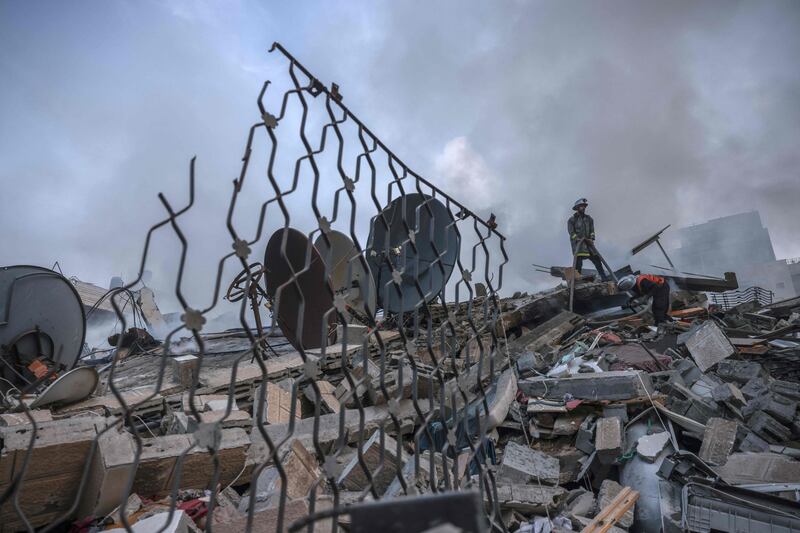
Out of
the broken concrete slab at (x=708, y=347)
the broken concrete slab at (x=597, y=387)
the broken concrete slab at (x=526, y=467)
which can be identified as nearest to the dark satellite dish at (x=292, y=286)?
the broken concrete slab at (x=526, y=467)

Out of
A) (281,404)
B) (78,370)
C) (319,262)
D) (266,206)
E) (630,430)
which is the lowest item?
(630,430)

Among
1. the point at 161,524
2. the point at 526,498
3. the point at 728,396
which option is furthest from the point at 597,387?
the point at 161,524

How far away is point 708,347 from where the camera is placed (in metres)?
6.94

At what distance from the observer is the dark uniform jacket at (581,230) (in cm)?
1234

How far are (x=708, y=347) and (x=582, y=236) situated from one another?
579 centimetres

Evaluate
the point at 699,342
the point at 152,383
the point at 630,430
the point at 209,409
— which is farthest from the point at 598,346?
the point at 152,383

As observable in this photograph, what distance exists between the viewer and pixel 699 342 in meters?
7.04

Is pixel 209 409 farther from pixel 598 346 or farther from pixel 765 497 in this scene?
pixel 598 346

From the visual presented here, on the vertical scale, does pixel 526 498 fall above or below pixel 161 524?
below

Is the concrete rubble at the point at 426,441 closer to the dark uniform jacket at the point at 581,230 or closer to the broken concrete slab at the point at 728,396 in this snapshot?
the broken concrete slab at the point at 728,396

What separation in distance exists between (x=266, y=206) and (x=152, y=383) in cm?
572

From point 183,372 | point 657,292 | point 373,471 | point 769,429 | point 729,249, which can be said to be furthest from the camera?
point 729,249

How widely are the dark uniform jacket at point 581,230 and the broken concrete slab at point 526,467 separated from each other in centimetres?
917

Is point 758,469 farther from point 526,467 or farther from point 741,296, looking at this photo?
point 741,296
